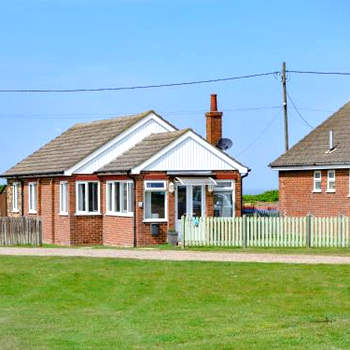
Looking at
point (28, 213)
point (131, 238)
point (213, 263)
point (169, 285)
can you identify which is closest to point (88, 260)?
point (213, 263)

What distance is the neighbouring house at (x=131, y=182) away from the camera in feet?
135

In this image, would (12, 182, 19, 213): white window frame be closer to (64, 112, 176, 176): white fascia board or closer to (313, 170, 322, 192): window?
(64, 112, 176, 176): white fascia board

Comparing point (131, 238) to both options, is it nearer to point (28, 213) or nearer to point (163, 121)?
point (163, 121)

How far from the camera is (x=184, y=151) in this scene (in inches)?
1652

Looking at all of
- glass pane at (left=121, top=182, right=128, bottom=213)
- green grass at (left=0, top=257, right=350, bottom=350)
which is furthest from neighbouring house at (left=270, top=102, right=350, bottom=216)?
green grass at (left=0, top=257, right=350, bottom=350)

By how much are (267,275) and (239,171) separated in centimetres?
1644

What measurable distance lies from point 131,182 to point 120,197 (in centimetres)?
160

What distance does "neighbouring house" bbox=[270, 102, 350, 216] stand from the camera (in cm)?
4656

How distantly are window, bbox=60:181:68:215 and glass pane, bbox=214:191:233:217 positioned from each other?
276 inches

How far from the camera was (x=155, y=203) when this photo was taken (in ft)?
136

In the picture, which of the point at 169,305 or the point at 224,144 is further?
the point at 224,144

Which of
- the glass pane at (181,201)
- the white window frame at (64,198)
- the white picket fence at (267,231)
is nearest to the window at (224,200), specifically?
the glass pane at (181,201)

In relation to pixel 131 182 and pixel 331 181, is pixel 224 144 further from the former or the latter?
pixel 331 181

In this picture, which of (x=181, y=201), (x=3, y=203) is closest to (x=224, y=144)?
(x=181, y=201)
